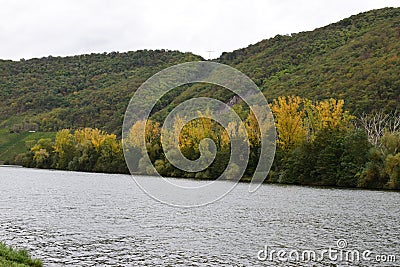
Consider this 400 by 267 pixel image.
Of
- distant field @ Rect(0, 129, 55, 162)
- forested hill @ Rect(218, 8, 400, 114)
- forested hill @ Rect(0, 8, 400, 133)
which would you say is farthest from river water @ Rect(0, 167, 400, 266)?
distant field @ Rect(0, 129, 55, 162)

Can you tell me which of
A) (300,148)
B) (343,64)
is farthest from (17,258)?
(343,64)

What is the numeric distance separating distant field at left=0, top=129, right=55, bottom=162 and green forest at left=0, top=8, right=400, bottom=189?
1290 mm

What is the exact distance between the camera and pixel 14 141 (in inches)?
6944

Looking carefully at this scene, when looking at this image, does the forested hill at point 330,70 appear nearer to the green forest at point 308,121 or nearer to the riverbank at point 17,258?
the green forest at point 308,121

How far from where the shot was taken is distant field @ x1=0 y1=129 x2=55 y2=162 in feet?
534

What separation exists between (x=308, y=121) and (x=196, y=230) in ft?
179

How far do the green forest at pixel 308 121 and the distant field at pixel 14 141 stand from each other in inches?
50.8

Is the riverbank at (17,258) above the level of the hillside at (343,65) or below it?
below

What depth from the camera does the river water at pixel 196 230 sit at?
23.3 metres

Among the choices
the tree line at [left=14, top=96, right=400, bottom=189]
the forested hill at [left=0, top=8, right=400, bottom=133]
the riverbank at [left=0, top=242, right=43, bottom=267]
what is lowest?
the riverbank at [left=0, top=242, right=43, bottom=267]

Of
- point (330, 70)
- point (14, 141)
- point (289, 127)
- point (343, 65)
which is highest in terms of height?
point (343, 65)

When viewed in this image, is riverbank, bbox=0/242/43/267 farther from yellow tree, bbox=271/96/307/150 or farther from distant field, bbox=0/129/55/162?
distant field, bbox=0/129/55/162

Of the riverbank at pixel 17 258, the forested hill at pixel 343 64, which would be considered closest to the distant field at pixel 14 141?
the forested hill at pixel 343 64

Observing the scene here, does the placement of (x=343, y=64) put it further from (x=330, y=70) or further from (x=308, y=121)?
(x=308, y=121)
